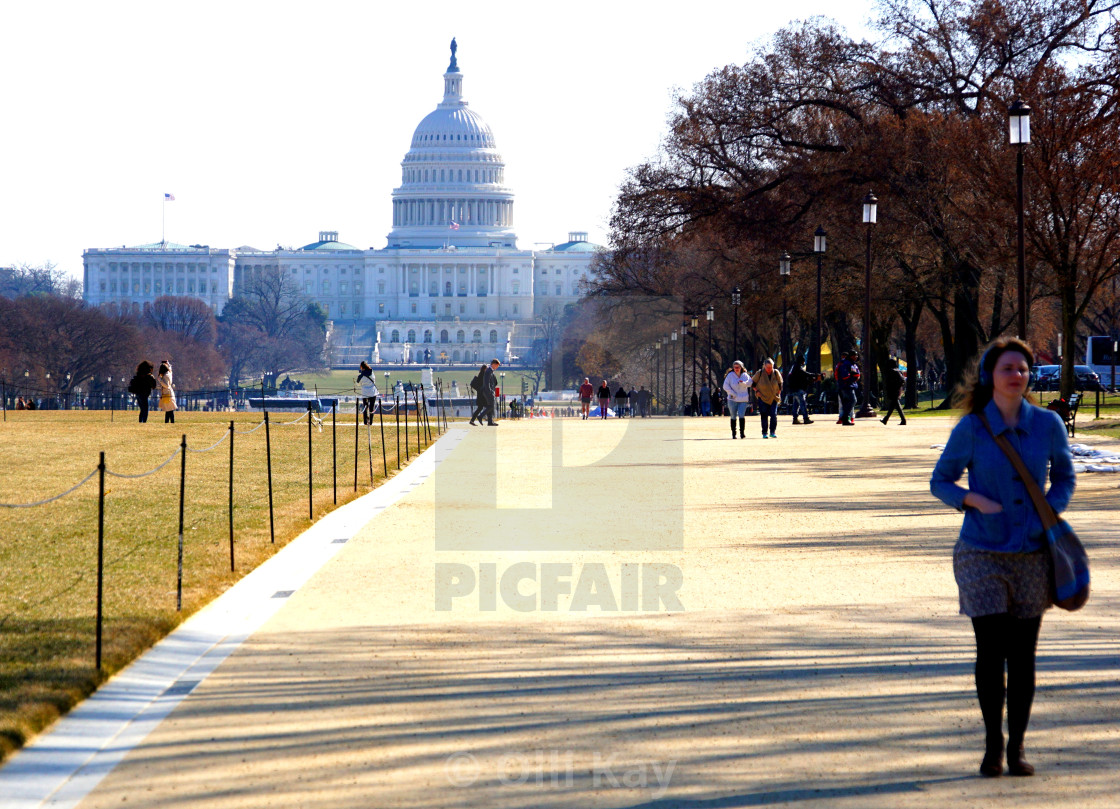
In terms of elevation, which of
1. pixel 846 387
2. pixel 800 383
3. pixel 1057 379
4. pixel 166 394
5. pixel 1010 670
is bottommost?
pixel 1010 670

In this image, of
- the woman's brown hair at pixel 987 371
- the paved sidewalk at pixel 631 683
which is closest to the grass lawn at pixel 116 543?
the paved sidewalk at pixel 631 683

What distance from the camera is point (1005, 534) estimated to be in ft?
19.9

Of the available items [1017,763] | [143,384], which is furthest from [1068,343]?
[1017,763]

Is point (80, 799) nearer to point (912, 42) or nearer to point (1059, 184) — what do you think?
point (1059, 184)

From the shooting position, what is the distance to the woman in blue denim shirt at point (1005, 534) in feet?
19.8

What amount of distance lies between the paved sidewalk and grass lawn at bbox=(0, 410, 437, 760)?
710 millimetres

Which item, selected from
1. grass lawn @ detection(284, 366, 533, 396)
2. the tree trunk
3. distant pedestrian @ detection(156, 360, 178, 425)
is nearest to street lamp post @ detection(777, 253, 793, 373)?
the tree trunk

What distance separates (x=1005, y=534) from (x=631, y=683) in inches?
88.3

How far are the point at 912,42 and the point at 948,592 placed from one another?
3347 centimetres

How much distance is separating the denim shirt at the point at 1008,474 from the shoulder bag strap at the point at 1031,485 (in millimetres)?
23

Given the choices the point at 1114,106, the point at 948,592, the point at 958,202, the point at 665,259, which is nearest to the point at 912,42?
the point at 958,202

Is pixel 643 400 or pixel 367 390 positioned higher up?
pixel 367 390

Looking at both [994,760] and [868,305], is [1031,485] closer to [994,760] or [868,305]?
[994,760]

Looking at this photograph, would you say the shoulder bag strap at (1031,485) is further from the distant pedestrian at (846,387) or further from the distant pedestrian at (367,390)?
the distant pedestrian at (846,387)
